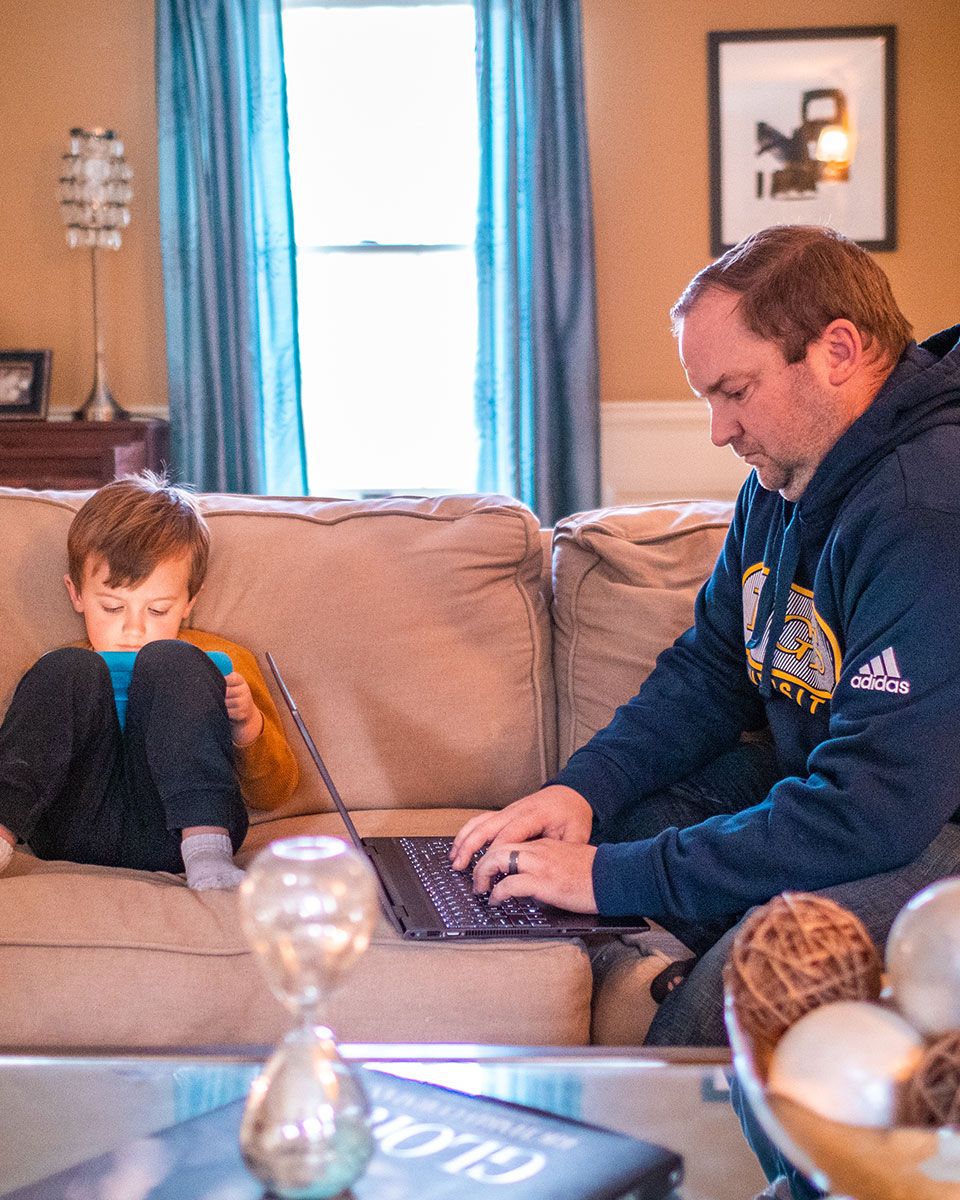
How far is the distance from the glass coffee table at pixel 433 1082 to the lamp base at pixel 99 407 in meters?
3.09

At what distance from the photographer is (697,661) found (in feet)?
5.71

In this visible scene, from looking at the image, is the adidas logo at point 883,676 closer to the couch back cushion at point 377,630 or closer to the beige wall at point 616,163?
the couch back cushion at point 377,630

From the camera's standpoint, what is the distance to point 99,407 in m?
3.96

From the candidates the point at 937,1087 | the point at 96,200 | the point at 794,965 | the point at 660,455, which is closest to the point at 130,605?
the point at 794,965

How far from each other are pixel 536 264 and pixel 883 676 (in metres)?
3.01

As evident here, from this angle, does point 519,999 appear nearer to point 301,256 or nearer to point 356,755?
point 356,755

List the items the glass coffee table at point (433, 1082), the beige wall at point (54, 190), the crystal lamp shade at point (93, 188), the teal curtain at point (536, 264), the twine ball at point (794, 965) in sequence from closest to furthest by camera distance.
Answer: the twine ball at point (794, 965) < the glass coffee table at point (433, 1082) < the crystal lamp shade at point (93, 188) < the teal curtain at point (536, 264) < the beige wall at point (54, 190)

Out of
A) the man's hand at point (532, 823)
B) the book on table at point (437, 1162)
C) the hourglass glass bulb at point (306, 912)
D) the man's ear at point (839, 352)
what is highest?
the man's ear at point (839, 352)

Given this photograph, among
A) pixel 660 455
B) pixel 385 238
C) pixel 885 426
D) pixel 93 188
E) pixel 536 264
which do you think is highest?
pixel 93 188

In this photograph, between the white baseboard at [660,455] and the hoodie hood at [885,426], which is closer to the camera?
the hoodie hood at [885,426]

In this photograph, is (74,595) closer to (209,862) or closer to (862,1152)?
(209,862)

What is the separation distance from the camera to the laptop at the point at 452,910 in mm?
1395

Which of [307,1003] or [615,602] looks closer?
[307,1003]

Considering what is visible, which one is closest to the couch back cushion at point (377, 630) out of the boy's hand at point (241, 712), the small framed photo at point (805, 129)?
the boy's hand at point (241, 712)
